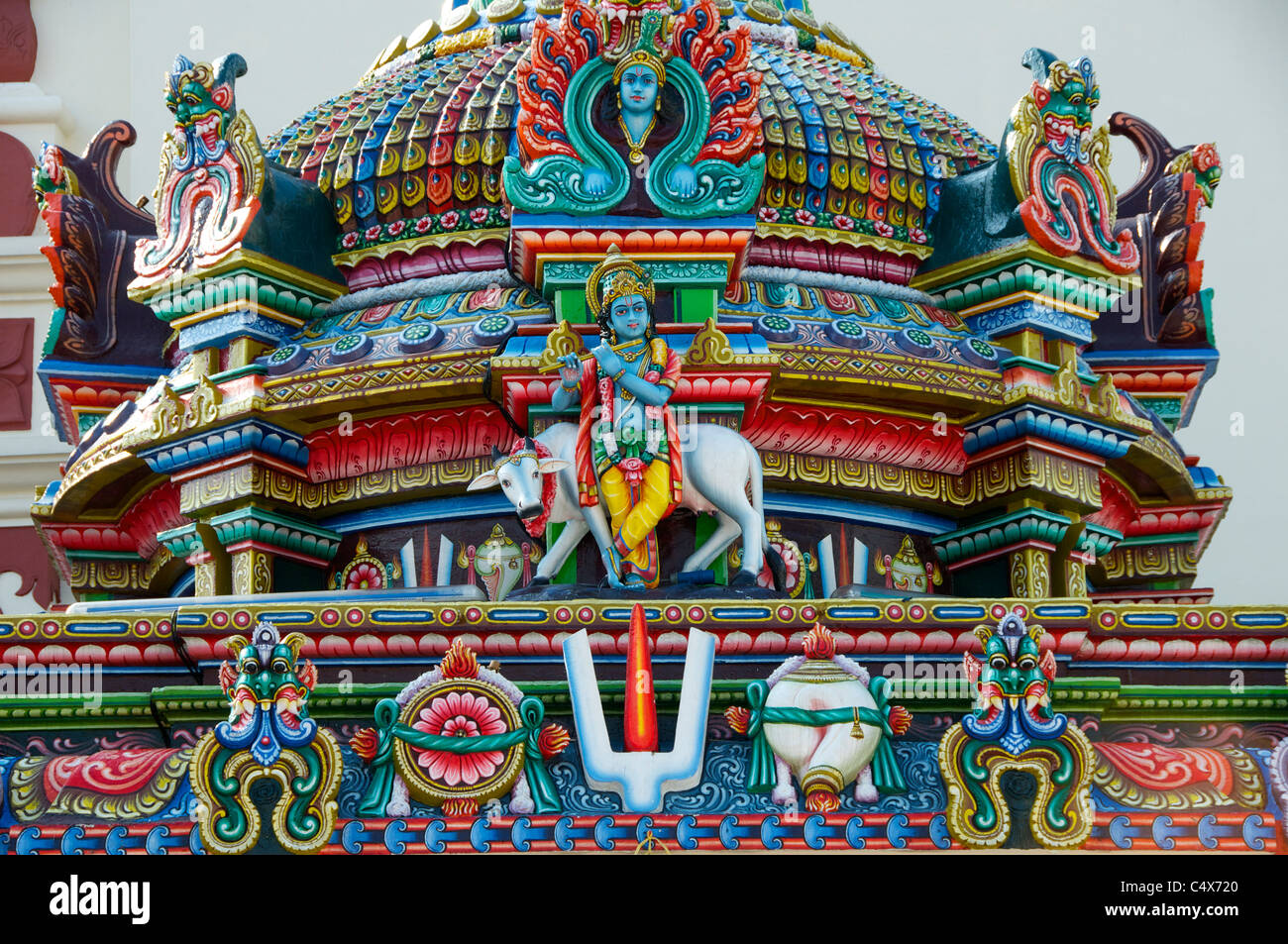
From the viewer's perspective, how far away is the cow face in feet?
45.8

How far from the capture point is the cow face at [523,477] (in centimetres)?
1396

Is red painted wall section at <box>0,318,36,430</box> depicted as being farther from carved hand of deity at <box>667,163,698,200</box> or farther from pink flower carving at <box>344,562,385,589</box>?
carved hand of deity at <box>667,163,698,200</box>

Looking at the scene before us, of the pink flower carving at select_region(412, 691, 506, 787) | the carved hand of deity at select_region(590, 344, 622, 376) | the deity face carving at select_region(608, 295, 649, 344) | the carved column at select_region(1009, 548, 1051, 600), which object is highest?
the deity face carving at select_region(608, 295, 649, 344)

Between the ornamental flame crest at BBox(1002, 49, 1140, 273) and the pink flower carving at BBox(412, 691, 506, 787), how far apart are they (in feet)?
20.0

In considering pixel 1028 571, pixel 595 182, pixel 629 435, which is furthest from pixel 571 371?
pixel 1028 571

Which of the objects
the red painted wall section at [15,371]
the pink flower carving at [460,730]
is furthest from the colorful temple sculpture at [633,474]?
the red painted wall section at [15,371]

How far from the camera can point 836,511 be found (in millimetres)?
15812

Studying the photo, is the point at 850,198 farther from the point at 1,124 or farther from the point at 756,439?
the point at 1,124

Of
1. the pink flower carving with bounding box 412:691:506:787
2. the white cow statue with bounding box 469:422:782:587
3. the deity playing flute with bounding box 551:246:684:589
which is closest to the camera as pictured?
the pink flower carving with bounding box 412:691:506:787

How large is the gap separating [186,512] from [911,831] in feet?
19.3

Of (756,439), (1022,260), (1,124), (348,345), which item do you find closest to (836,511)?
(756,439)

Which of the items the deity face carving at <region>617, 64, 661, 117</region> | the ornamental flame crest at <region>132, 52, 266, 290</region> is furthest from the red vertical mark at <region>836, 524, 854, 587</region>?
the ornamental flame crest at <region>132, 52, 266, 290</region>

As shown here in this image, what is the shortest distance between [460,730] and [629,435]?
2.35m

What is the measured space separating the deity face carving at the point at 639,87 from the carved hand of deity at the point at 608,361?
80.6 inches
